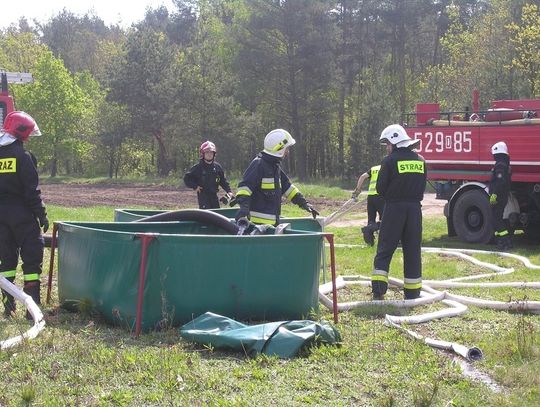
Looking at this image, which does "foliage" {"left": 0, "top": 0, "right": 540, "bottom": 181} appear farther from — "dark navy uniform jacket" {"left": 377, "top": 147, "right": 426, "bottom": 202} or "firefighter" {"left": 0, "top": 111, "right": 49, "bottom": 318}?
"firefighter" {"left": 0, "top": 111, "right": 49, "bottom": 318}

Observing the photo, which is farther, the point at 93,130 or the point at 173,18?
the point at 173,18

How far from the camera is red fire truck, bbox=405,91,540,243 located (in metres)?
12.0

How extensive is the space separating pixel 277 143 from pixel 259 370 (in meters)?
3.08

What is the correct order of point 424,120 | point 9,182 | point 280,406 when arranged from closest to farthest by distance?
point 280,406
point 9,182
point 424,120

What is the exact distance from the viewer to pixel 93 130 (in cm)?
4666

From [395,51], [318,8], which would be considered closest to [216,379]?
[318,8]

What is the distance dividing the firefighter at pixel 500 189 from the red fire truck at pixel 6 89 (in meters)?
7.79

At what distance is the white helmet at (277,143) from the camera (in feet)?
24.6

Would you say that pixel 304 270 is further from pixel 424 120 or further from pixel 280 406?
pixel 424 120

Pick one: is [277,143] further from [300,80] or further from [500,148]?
[300,80]

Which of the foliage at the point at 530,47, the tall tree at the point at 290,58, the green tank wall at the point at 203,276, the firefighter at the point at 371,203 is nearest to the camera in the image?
the green tank wall at the point at 203,276

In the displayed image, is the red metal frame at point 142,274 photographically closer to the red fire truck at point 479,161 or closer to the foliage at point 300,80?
the red fire truck at point 479,161

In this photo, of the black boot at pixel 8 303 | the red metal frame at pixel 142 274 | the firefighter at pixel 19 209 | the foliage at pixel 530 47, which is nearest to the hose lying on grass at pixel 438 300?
the red metal frame at pixel 142 274

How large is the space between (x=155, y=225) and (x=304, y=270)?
6.57ft
